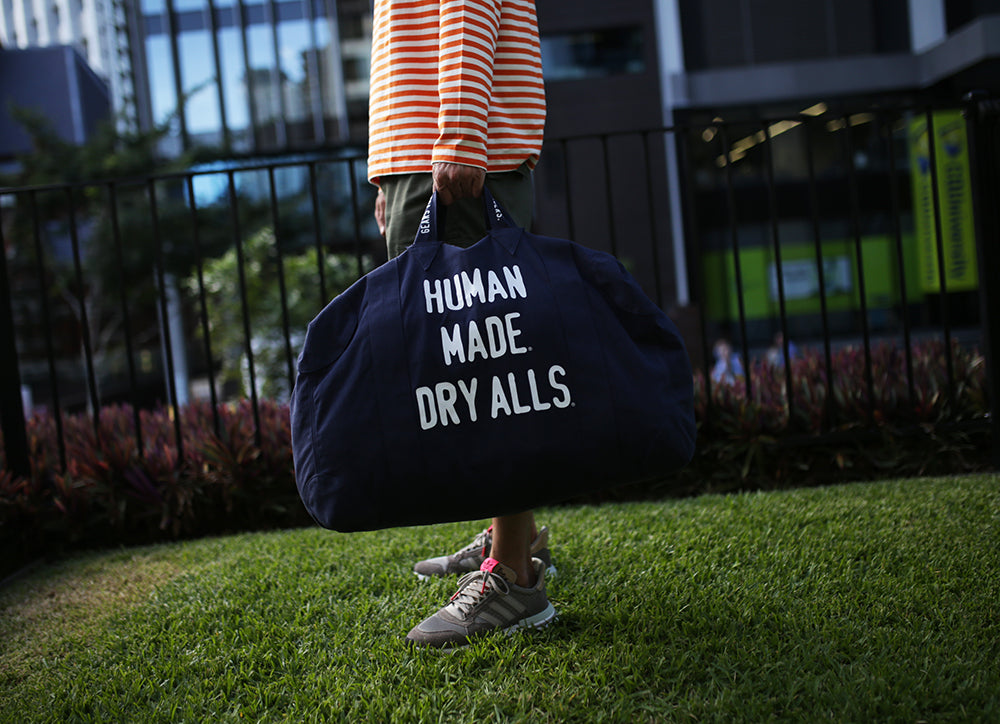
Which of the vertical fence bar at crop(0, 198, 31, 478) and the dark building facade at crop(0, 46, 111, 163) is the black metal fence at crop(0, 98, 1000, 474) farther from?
the vertical fence bar at crop(0, 198, 31, 478)

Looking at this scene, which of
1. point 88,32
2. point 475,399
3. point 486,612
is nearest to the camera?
point 475,399

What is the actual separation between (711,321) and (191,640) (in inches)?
608

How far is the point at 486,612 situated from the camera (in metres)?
1.66

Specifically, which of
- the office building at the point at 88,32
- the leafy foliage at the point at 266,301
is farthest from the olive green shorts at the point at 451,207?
the office building at the point at 88,32

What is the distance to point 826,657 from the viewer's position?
144cm


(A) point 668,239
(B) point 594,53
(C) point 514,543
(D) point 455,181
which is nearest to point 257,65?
(B) point 594,53

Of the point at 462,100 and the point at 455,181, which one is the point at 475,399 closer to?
the point at 455,181

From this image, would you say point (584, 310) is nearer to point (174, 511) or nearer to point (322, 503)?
point (322, 503)

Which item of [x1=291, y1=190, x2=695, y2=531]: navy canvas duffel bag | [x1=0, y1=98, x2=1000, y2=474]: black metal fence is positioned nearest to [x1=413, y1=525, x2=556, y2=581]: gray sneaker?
[x1=291, y1=190, x2=695, y2=531]: navy canvas duffel bag

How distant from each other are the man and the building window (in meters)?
17.7

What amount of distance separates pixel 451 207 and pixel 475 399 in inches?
19.4

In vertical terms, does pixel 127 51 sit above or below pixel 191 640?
above

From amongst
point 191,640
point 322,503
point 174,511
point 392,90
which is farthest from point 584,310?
point 174,511

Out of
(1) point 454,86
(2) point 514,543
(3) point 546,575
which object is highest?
(1) point 454,86
